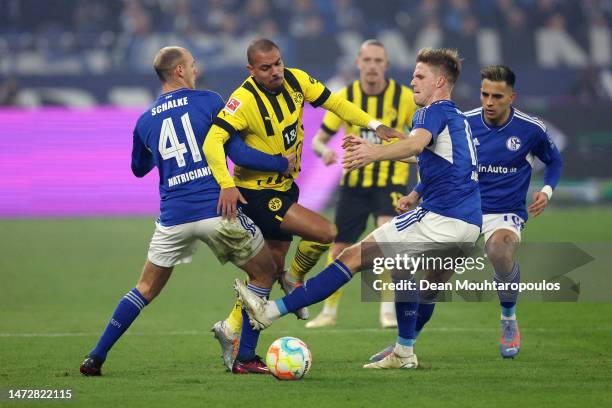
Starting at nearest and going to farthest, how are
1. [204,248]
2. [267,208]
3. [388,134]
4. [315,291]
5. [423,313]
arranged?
1. [315,291]
2. [388,134]
3. [267,208]
4. [423,313]
5. [204,248]

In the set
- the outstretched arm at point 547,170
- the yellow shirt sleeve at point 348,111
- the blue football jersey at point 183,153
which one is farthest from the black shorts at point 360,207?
the blue football jersey at point 183,153

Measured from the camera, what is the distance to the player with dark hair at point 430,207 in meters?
7.02

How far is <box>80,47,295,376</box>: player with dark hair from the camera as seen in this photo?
23.8ft

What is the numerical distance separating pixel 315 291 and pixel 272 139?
1.18 m

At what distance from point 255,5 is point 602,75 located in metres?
7.61

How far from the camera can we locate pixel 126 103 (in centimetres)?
2134

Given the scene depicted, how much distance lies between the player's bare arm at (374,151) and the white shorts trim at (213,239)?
90cm

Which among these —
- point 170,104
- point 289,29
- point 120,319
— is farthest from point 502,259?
point 289,29

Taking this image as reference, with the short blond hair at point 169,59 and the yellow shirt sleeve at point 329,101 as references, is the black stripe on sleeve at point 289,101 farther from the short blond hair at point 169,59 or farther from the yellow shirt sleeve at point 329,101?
the short blond hair at point 169,59

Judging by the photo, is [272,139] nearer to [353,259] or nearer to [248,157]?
[248,157]

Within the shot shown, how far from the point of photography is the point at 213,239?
7277 millimetres

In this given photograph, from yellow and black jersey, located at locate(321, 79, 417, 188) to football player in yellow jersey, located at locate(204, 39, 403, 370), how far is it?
250cm

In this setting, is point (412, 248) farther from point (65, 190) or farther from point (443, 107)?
point (65, 190)

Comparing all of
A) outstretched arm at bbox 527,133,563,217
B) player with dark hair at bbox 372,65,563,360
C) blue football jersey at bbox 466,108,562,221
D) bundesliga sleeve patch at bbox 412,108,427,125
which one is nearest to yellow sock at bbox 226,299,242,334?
bundesliga sleeve patch at bbox 412,108,427,125
